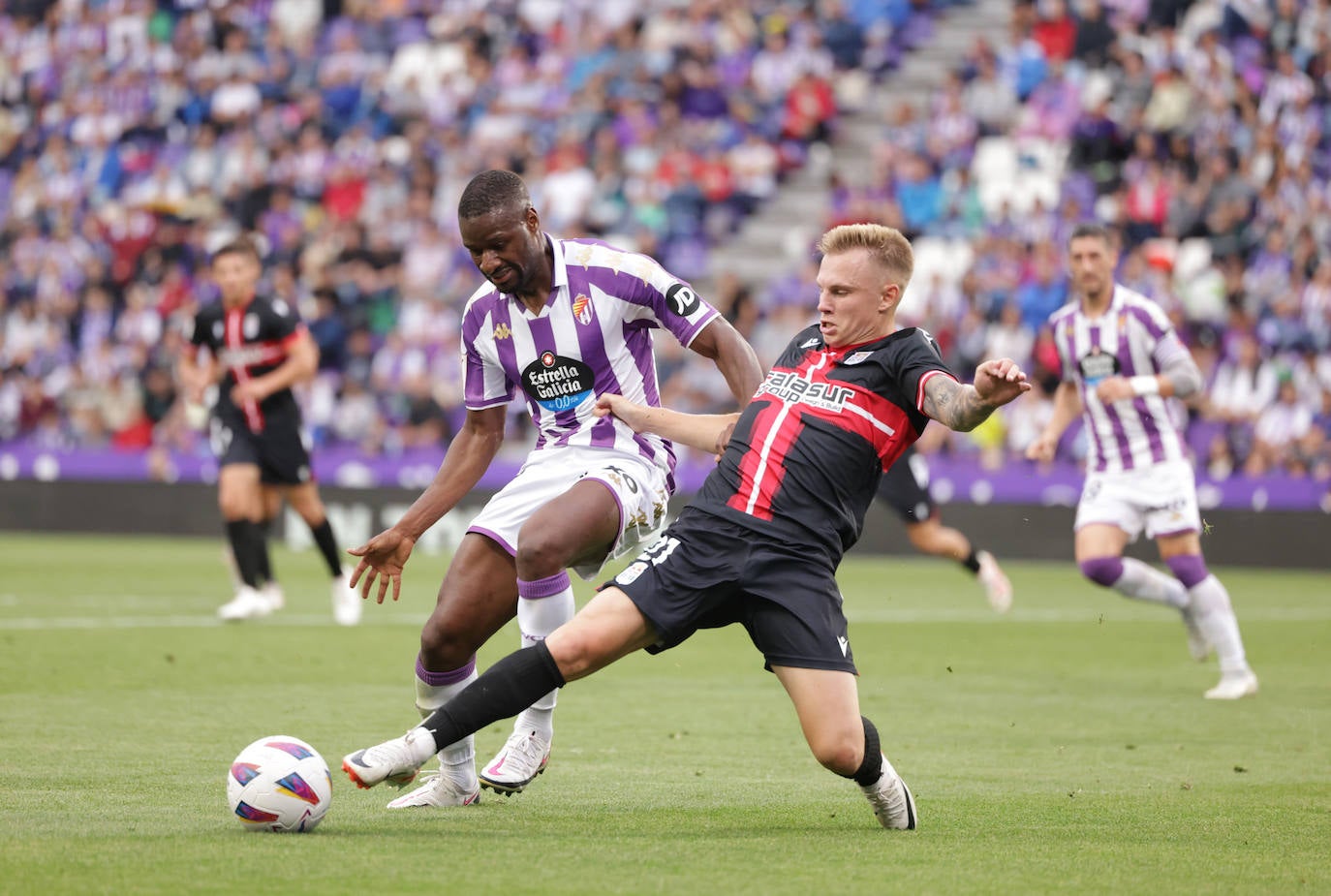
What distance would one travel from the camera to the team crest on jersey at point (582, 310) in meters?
6.46

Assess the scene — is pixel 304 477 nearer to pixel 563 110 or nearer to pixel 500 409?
pixel 500 409

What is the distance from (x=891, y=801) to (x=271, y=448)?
27.0 feet

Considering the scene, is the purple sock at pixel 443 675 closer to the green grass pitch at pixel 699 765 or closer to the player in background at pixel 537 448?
the player in background at pixel 537 448

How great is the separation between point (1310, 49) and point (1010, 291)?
422cm

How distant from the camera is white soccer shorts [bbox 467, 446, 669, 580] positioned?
632 centimetres

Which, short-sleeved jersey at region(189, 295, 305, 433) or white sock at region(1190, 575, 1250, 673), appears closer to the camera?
white sock at region(1190, 575, 1250, 673)

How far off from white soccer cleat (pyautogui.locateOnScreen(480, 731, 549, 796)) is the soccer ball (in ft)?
2.88

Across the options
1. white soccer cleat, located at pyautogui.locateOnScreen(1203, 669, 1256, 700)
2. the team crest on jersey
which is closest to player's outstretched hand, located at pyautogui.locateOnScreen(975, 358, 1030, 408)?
the team crest on jersey

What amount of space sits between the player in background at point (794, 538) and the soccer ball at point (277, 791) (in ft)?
0.57

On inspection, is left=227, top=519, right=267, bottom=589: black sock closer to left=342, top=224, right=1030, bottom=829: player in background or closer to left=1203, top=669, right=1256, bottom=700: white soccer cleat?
left=1203, top=669, right=1256, bottom=700: white soccer cleat

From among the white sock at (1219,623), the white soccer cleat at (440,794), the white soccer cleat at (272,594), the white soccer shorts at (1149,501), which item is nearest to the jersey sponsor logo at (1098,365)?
the white soccer shorts at (1149,501)

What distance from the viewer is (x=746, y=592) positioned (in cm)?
555

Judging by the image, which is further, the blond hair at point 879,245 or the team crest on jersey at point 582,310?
the team crest on jersey at point 582,310

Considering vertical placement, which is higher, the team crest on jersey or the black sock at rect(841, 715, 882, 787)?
the team crest on jersey
